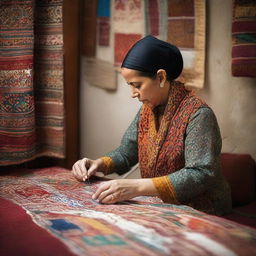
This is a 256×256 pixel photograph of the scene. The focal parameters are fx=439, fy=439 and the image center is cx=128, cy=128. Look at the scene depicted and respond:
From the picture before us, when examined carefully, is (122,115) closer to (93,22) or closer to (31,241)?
(93,22)

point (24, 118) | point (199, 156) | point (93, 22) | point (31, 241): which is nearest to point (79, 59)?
point (93, 22)

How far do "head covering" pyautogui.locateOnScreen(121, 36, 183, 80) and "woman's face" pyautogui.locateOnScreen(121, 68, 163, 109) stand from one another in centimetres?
4

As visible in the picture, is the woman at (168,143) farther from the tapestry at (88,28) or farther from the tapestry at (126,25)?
the tapestry at (88,28)

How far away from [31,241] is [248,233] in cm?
66

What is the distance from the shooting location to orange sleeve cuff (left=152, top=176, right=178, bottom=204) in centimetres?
183

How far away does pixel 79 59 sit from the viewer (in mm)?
3354

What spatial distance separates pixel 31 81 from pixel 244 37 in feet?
4.30

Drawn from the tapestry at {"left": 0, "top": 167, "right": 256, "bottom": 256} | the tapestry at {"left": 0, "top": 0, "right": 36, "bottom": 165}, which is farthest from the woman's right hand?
the tapestry at {"left": 0, "top": 0, "right": 36, "bottom": 165}

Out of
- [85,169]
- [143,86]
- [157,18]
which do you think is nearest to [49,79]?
[157,18]

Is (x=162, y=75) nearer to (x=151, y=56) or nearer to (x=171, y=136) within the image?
(x=151, y=56)

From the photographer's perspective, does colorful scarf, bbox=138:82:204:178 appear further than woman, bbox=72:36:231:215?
Yes

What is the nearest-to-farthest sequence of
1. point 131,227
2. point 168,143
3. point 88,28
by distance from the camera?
point 131,227 → point 168,143 → point 88,28

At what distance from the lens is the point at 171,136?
207 cm

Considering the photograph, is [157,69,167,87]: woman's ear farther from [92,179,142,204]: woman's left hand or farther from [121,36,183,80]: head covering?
[92,179,142,204]: woman's left hand
